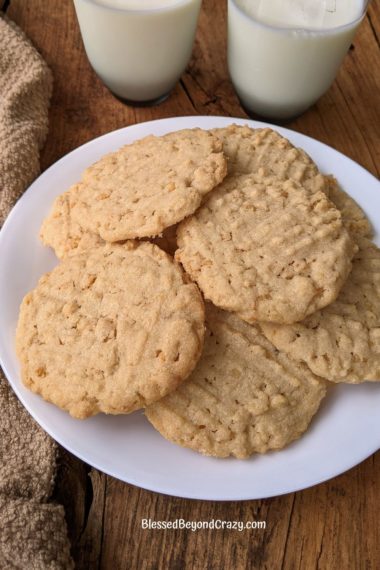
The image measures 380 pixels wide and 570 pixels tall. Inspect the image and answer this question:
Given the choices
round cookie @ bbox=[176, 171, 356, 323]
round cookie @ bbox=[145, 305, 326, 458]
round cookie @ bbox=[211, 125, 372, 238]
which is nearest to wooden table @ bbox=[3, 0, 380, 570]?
round cookie @ bbox=[145, 305, 326, 458]

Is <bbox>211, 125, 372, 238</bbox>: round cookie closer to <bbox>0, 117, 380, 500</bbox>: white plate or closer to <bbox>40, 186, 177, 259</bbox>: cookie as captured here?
<bbox>40, 186, 177, 259</bbox>: cookie

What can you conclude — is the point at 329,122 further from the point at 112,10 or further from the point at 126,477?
the point at 126,477

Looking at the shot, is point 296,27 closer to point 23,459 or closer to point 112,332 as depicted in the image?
point 112,332

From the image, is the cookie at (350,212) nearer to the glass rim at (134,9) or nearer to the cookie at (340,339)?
the cookie at (340,339)

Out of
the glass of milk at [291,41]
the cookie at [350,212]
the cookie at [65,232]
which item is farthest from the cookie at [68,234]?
the glass of milk at [291,41]

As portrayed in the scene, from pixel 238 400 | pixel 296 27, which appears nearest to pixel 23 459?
pixel 238 400

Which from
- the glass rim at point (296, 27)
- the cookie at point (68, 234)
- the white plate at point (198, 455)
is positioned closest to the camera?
the white plate at point (198, 455)
